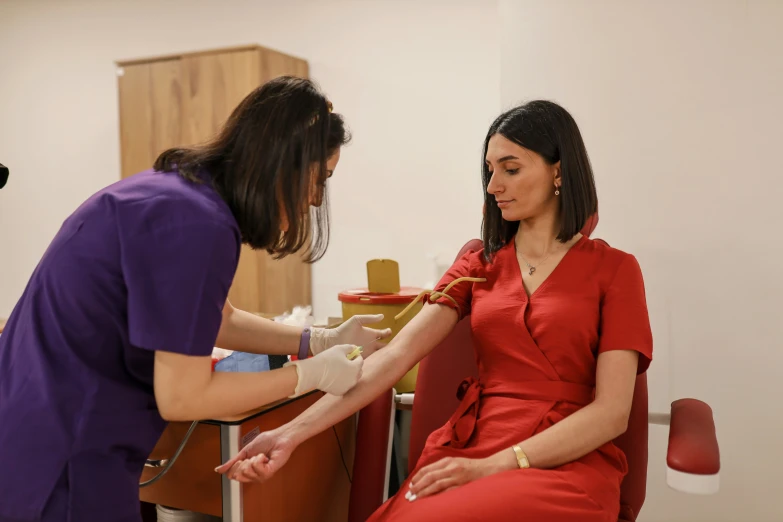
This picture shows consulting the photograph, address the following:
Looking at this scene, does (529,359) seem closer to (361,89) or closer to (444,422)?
(444,422)

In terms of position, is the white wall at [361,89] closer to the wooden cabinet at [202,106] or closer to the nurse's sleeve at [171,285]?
the wooden cabinet at [202,106]

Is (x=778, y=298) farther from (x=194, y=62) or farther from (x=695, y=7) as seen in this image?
(x=194, y=62)

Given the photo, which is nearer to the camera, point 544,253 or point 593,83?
point 544,253

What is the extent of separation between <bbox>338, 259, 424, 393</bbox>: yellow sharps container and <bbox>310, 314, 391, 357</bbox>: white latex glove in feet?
0.60

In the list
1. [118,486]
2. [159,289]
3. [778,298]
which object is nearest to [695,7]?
[778,298]

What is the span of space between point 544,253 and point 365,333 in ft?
1.48

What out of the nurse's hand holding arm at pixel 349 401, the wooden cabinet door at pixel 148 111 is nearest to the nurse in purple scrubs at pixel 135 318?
the nurse's hand holding arm at pixel 349 401

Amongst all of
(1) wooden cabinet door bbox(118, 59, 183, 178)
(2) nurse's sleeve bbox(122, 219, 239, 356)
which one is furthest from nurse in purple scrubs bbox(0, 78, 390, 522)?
(1) wooden cabinet door bbox(118, 59, 183, 178)

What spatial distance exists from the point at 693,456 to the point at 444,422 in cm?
56

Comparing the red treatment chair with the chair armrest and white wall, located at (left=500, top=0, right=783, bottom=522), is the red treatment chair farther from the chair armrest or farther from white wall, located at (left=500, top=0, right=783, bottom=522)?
white wall, located at (left=500, top=0, right=783, bottom=522)

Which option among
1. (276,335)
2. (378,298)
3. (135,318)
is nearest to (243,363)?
(276,335)

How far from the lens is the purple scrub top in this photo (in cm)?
90

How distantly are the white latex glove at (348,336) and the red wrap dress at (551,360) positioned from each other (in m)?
0.25

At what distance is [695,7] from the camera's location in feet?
5.90
